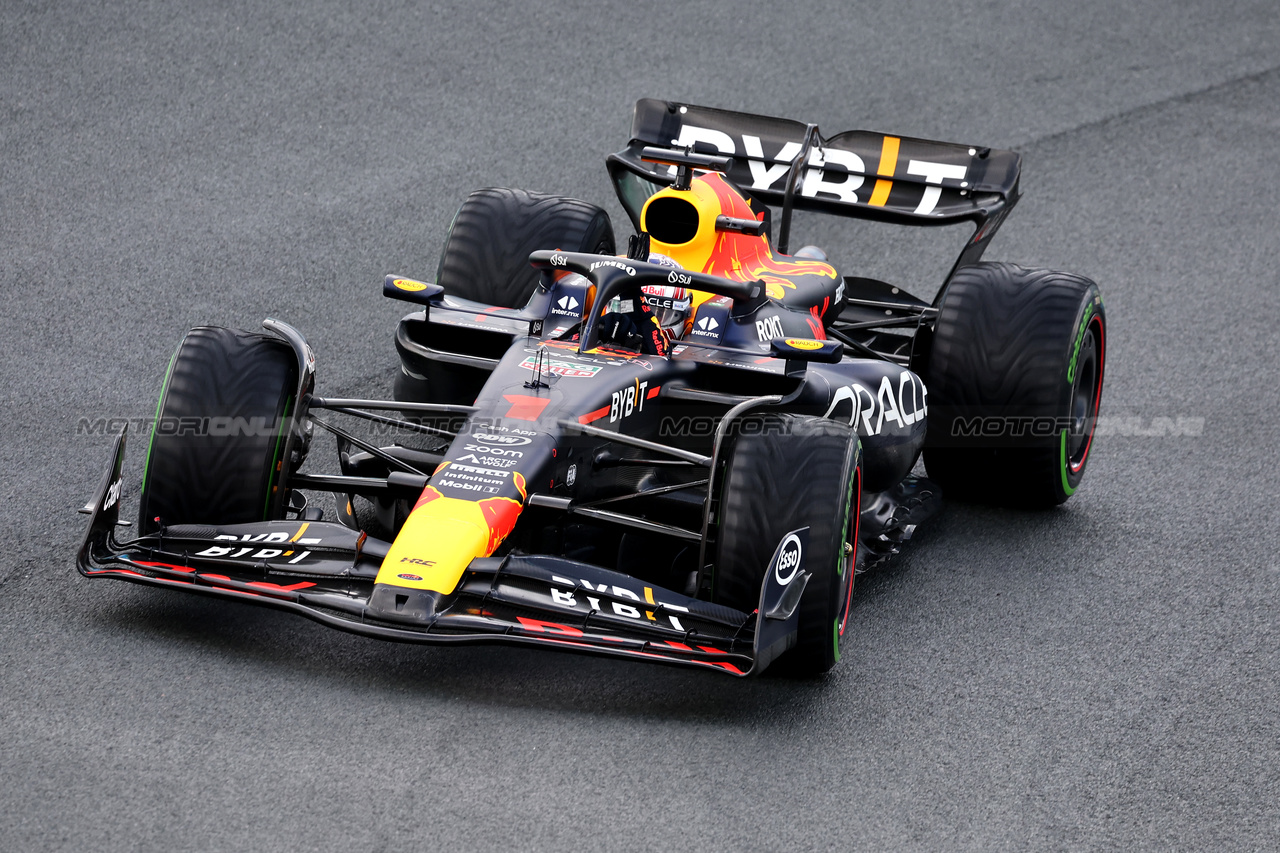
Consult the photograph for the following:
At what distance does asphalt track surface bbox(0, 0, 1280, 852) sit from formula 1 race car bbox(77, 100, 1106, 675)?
0.34m

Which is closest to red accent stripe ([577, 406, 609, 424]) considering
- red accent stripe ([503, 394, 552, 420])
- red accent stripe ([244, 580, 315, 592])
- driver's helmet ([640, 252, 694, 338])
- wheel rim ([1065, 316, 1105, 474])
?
red accent stripe ([503, 394, 552, 420])

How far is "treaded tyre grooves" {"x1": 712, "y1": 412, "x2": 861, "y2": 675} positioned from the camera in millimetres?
5082

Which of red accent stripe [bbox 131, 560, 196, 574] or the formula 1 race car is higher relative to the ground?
the formula 1 race car

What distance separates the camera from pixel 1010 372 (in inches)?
266

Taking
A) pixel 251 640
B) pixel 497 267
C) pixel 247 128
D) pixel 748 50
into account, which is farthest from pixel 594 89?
pixel 251 640

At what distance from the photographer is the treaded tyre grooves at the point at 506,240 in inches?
287

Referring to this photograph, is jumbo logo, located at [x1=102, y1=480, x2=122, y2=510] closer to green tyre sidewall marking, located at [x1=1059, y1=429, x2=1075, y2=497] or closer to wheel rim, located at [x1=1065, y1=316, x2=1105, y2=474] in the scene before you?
green tyre sidewall marking, located at [x1=1059, y1=429, x2=1075, y2=497]

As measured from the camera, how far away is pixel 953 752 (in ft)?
16.5

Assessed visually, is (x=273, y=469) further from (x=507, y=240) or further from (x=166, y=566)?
(x=507, y=240)

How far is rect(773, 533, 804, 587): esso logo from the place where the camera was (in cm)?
489

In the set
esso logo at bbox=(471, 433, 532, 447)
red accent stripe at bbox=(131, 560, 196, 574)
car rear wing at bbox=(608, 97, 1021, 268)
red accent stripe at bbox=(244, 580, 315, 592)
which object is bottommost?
red accent stripe at bbox=(131, 560, 196, 574)

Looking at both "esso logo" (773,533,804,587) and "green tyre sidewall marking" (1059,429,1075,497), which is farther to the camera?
"green tyre sidewall marking" (1059,429,1075,497)

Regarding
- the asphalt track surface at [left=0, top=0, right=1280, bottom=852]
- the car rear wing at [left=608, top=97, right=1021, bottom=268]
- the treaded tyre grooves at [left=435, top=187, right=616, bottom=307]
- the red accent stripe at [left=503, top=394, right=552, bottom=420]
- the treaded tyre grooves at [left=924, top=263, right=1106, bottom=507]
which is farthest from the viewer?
the car rear wing at [left=608, top=97, right=1021, bottom=268]

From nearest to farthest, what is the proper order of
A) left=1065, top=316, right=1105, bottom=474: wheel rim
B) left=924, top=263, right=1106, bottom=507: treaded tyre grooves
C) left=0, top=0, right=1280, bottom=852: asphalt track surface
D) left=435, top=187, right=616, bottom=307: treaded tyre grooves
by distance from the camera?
left=0, top=0, right=1280, bottom=852: asphalt track surface → left=924, top=263, right=1106, bottom=507: treaded tyre grooves → left=1065, top=316, right=1105, bottom=474: wheel rim → left=435, top=187, right=616, bottom=307: treaded tyre grooves
